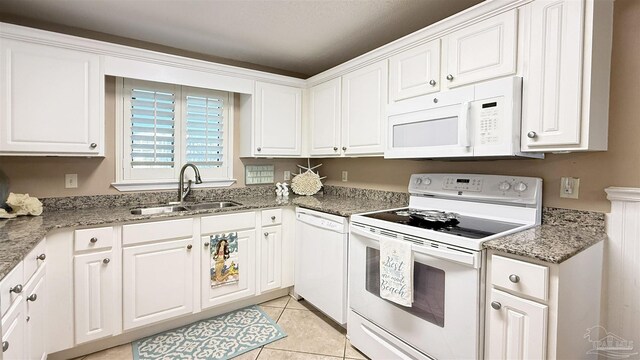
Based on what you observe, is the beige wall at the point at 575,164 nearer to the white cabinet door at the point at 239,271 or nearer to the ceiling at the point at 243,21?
the ceiling at the point at 243,21

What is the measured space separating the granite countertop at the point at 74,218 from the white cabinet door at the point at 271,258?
0.80 ft

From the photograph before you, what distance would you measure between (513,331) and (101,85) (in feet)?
9.22

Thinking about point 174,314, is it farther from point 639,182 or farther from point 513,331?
point 639,182

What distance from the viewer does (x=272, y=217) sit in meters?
2.64

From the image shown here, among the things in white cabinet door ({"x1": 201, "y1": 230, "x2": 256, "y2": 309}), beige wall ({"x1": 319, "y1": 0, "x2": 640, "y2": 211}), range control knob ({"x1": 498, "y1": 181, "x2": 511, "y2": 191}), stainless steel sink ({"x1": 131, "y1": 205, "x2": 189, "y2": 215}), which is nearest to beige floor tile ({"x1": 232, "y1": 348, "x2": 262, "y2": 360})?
white cabinet door ({"x1": 201, "y1": 230, "x2": 256, "y2": 309})

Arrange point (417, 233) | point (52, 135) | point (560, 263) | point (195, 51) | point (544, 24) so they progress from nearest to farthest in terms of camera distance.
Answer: point (560, 263) < point (544, 24) < point (417, 233) < point (52, 135) < point (195, 51)

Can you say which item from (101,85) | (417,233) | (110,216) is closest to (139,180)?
(110,216)

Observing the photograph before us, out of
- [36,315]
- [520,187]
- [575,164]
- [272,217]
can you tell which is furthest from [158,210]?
[575,164]

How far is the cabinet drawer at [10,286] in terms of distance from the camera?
3.68 ft

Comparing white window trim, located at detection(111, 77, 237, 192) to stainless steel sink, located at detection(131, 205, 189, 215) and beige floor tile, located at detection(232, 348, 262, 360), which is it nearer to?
stainless steel sink, located at detection(131, 205, 189, 215)

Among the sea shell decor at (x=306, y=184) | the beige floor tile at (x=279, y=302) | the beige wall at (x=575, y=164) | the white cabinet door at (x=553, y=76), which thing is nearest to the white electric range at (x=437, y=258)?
the beige wall at (x=575, y=164)

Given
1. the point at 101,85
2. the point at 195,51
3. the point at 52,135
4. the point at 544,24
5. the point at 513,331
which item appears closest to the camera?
the point at 513,331

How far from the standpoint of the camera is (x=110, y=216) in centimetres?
202

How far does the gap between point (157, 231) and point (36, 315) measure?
0.72m
